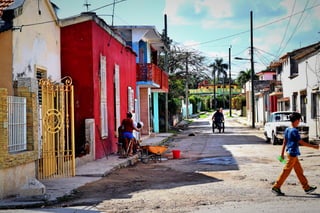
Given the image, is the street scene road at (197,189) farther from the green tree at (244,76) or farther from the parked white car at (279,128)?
the green tree at (244,76)

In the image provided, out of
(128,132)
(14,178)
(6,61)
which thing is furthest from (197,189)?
(128,132)

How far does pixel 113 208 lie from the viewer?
9.66 meters

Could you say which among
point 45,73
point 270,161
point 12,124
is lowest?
point 270,161

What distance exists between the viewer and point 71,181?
1318 centimetres

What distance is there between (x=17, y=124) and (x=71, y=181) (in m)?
2.42

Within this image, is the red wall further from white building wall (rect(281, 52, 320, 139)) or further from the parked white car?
white building wall (rect(281, 52, 320, 139))

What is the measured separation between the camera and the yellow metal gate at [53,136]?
13.8 m

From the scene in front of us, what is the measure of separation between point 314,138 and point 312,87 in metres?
3.38

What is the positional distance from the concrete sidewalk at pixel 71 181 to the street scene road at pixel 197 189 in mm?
280

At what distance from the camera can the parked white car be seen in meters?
25.3

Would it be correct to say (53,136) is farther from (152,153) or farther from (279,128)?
(279,128)

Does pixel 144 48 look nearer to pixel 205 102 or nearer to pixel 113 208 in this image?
pixel 113 208

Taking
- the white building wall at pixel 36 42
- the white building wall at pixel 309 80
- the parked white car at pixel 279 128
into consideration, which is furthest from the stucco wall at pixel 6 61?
the white building wall at pixel 309 80

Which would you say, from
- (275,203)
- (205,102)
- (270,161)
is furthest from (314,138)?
(205,102)
